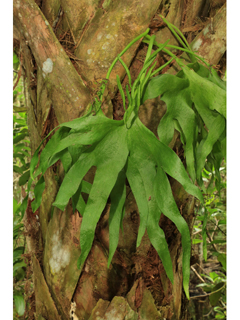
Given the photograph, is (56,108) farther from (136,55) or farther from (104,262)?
(104,262)

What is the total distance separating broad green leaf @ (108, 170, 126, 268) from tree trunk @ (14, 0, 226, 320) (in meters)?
0.07

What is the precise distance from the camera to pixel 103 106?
0.66 metres

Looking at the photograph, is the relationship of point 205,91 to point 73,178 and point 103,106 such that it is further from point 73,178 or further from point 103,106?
point 73,178

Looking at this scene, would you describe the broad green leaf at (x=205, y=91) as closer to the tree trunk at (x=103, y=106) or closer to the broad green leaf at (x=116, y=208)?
the tree trunk at (x=103, y=106)

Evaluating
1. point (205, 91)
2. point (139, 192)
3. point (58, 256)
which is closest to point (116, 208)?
point (139, 192)

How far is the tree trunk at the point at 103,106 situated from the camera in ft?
2.19

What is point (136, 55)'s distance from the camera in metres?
0.69

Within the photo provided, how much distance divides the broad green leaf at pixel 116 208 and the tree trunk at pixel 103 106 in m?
0.07

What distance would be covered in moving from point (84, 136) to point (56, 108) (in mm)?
159

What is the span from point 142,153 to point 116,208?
0.44 feet

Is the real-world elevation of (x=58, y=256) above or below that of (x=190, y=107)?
below

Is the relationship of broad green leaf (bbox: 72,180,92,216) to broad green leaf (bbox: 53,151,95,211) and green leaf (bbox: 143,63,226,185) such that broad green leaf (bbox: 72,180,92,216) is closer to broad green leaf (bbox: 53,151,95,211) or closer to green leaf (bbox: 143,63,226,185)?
broad green leaf (bbox: 53,151,95,211)
